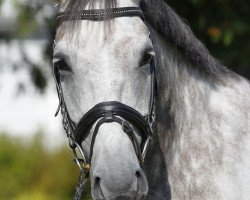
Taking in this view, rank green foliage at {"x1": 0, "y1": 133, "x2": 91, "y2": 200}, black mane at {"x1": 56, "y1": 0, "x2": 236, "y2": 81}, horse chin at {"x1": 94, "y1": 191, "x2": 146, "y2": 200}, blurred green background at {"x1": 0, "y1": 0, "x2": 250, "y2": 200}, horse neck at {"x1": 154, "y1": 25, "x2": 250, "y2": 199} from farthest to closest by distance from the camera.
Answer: green foliage at {"x1": 0, "y1": 133, "x2": 91, "y2": 200} → blurred green background at {"x1": 0, "y1": 0, "x2": 250, "y2": 200} → horse neck at {"x1": 154, "y1": 25, "x2": 250, "y2": 199} → black mane at {"x1": 56, "y1": 0, "x2": 236, "y2": 81} → horse chin at {"x1": 94, "y1": 191, "x2": 146, "y2": 200}

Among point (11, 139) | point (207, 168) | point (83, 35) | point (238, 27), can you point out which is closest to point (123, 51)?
point (83, 35)

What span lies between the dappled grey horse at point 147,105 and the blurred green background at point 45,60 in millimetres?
2815

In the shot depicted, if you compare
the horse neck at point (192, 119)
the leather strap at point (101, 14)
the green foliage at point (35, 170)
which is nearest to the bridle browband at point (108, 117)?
the leather strap at point (101, 14)

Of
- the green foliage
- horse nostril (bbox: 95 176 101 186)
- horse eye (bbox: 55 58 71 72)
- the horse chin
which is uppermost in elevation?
horse eye (bbox: 55 58 71 72)

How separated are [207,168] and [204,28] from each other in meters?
3.79

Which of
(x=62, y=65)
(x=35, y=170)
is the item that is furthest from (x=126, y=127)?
(x=35, y=170)

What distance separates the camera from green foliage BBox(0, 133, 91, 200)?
321 inches

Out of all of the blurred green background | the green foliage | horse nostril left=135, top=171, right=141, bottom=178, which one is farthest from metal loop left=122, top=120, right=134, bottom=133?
the green foliage

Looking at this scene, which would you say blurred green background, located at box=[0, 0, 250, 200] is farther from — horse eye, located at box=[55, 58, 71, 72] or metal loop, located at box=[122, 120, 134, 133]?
metal loop, located at box=[122, 120, 134, 133]

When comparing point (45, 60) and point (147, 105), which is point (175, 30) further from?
point (45, 60)

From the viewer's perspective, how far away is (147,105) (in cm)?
391

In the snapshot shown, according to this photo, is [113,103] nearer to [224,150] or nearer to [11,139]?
[224,150]

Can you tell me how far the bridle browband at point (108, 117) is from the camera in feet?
12.3

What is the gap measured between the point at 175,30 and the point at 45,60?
3.86m
